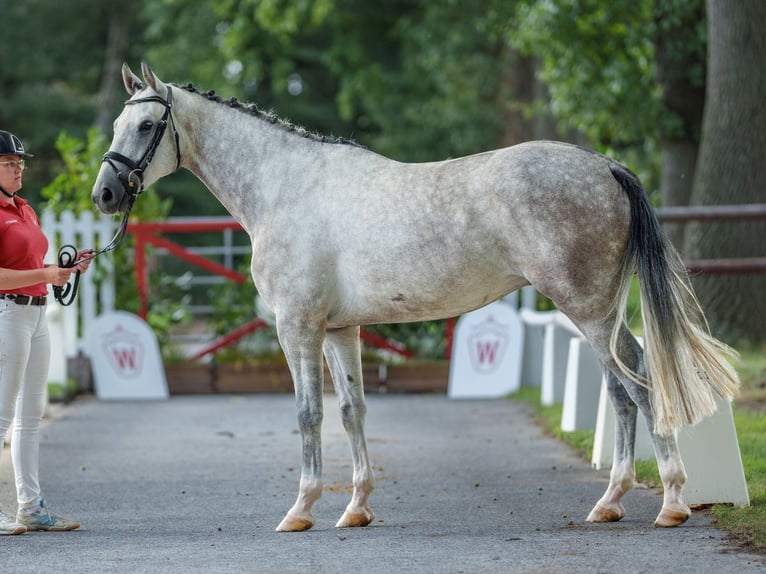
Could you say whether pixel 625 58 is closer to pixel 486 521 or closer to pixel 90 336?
pixel 90 336

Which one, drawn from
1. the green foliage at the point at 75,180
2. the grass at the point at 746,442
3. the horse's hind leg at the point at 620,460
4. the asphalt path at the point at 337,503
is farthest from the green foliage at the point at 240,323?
the horse's hind leg at the point at 620,460

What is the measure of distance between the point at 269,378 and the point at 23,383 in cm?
697

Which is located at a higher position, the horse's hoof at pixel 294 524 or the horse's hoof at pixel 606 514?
the horse's hoof at pixel 606 514

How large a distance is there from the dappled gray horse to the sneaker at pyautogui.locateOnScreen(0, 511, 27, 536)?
130 cm

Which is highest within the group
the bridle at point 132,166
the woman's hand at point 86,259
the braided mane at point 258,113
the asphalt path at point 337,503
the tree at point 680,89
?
the tree at point 680,89

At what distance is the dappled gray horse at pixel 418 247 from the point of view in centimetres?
609

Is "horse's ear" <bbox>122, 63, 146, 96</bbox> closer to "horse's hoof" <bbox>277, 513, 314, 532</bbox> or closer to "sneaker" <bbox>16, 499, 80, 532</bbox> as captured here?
"sneaker" <bbox>16, 499, 80, 532</bbox>

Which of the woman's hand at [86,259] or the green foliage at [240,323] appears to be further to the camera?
the green foliage at [240,323]

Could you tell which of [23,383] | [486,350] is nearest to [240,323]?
[486,350]

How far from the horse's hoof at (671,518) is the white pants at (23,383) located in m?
3.16

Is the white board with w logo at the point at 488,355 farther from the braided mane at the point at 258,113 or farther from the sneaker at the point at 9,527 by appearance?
the sneaker at the point at 9,527

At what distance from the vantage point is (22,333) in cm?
631

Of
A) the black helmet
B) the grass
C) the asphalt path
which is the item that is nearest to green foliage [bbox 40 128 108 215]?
the asphalt path

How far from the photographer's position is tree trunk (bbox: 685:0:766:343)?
13344 mm
